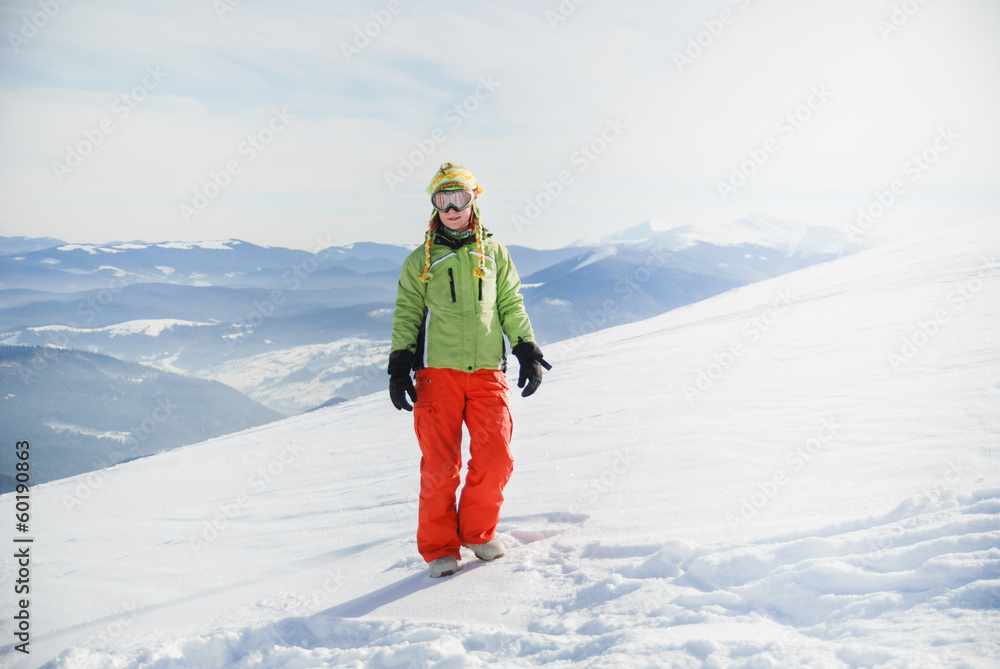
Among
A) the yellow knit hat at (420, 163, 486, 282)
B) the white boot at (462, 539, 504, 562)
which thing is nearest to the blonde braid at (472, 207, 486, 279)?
the yellow knit hat at (420, 163, 486, 282)

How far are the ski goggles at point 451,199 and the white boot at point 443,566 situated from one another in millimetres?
2028

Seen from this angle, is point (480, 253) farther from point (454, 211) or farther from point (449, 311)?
point (449, 311)

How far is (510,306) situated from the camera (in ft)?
11.7

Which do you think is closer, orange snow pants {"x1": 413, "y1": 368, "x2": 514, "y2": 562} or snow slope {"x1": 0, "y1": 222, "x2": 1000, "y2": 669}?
snow slope {"x1": 0, "y1": 222, "x2": 1000, "y2": 669}

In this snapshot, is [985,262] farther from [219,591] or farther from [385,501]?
[219,591]

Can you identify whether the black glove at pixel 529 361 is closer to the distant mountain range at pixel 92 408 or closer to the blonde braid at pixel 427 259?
the blonde braid at pixel 427 259

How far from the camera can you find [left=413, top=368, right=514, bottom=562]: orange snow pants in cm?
323

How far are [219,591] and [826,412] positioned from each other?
487cm

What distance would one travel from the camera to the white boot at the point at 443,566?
3111 mm

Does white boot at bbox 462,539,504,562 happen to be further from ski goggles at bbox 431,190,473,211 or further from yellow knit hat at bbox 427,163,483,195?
yellow knit hat at bbox 427,163,483,195

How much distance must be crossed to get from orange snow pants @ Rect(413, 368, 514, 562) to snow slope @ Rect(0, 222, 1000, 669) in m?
0.23

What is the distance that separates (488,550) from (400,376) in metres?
1.13

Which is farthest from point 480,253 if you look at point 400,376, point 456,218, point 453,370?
point 400,376

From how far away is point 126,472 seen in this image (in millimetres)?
9953
